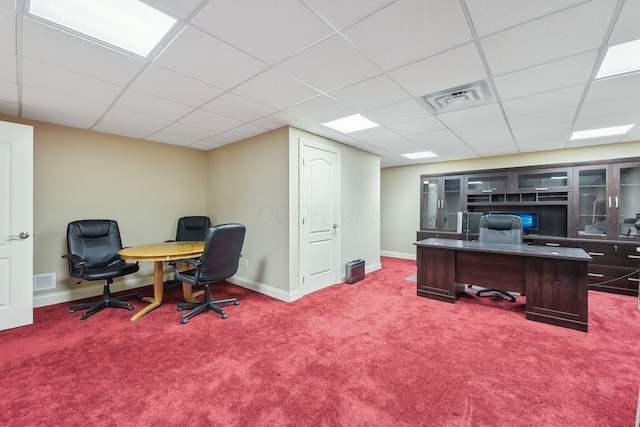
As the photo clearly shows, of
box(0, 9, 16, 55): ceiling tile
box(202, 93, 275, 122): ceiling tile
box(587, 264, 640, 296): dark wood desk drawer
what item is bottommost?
box(587, 264, 640, 296): dark wood desk drawer

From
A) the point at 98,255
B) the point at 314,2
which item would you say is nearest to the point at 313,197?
the point at 314,2

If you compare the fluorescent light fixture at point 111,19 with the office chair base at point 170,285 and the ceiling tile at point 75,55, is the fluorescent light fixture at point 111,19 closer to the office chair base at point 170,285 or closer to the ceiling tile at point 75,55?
the ceiling tile at point 75,55

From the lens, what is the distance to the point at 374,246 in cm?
549

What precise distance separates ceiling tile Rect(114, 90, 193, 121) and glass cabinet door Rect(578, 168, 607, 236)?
6.18m

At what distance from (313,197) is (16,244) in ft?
11.1

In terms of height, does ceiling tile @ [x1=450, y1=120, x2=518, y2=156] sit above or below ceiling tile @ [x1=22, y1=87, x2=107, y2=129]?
above

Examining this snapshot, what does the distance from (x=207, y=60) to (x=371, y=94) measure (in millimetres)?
1492

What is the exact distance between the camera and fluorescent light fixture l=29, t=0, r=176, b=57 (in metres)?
1.50

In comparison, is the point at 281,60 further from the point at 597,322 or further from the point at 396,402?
the point at 597,322

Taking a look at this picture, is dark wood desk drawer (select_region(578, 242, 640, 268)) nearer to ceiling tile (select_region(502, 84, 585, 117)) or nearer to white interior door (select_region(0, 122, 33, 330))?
ceiling tile (select_region(502, 84, 585, 117))

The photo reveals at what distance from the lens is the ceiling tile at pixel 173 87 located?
Answer: 2242mm

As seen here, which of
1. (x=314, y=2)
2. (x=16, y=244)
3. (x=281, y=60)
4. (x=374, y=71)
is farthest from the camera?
(x=16, y=244)

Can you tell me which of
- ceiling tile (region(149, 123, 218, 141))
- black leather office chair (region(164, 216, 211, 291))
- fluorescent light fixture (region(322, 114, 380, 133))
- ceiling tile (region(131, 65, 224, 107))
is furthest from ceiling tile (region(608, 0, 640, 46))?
black leather office chair (region(164, 216, 211, 291))

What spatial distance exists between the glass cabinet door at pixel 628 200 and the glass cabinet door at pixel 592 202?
16cm
